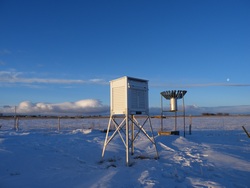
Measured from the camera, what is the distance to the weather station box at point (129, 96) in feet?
35.4

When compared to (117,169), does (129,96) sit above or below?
above

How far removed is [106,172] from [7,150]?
5780 millimetres

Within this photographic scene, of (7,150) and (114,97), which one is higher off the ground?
(114,97)

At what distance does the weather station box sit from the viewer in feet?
35.4

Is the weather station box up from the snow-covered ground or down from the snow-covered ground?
up

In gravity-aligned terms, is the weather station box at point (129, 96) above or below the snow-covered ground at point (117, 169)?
above

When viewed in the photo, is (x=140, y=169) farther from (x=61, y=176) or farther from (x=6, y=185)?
(x=6, y=185)

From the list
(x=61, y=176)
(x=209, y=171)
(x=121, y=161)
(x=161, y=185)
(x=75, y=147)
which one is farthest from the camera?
(x=75, y=147)

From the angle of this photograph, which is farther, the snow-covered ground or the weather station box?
the weather station box

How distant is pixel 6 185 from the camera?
718cm

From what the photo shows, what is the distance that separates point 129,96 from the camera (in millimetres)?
10852

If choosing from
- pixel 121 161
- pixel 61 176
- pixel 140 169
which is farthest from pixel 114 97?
pixel 61 176

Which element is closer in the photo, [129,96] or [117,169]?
[117,169]

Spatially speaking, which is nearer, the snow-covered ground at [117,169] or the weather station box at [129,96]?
the snow-covered ground at [117,169]
